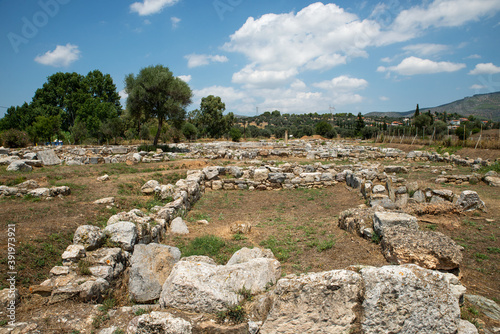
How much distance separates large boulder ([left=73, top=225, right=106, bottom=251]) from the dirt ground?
1.57 feet

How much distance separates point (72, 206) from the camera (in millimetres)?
6984

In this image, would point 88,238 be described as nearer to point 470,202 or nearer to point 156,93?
point 470,202

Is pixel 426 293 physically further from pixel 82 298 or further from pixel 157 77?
pixel 157 77

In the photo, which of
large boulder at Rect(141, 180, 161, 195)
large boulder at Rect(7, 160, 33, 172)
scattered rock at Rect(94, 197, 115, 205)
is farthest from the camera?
large boulder at Rect(7, 160, 33, 172)

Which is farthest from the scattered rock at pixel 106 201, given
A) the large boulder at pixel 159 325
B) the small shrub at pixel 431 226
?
the small shrub at pixel 431 226

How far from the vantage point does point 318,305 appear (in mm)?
2846

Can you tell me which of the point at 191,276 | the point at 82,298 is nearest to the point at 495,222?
the point at 191,276

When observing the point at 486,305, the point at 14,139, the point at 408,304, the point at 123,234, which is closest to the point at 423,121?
the point at 486,305

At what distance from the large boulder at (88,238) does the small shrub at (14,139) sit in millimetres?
29458

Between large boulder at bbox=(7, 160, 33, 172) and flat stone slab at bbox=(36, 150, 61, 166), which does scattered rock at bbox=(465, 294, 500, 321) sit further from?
flat stone slab at bbox=(36, 150, 61, 166)

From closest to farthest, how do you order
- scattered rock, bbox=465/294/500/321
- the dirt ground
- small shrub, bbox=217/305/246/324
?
small shrub, bbox=217/305/246/324 → scattered rock, bbox=465/294/500/321 → the dirt ground

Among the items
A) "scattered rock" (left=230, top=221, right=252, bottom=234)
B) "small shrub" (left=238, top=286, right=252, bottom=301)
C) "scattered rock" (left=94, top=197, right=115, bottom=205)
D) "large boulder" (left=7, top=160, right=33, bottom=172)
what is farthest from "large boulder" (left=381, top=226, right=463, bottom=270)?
"large boulder" (left=7, top=160, right=33, bottom=172)

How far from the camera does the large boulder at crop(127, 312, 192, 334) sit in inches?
114

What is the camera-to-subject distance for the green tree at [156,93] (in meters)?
23.0
